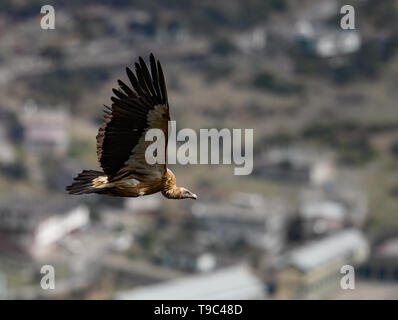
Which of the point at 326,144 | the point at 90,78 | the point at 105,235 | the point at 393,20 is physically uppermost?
the point at 393,20

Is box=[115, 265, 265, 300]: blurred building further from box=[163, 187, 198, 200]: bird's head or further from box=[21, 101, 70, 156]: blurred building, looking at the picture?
box=[163, 187, 198, 200]: bird's head

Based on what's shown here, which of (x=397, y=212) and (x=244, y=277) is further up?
(x=397, y=212)

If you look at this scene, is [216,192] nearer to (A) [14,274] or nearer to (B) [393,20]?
(A) [14,274]

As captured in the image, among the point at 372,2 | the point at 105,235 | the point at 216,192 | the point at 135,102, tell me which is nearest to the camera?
the point at 135,102

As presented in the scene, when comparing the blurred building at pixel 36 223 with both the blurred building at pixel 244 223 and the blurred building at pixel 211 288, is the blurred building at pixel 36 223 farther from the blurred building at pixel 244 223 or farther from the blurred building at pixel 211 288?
the blurred building at pixel 211 288

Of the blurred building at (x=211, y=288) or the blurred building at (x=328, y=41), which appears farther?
the blurred building at (x=328, y=41)

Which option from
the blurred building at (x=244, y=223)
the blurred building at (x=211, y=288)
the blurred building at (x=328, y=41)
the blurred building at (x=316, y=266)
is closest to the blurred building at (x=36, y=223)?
the blurred building at (x=244, y=223)

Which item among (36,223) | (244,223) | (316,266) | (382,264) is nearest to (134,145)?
(316,266)

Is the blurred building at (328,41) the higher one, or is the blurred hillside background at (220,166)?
the blurred building at (328,41)

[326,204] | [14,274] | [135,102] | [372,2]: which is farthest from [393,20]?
[135,102]
